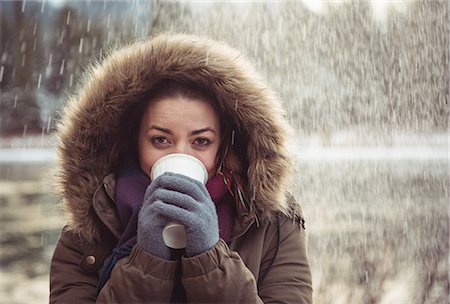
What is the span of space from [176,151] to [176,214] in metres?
0.17

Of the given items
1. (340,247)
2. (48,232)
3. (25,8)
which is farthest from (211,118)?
(25,8)

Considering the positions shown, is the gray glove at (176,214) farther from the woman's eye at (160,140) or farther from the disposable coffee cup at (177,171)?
the woman's eye at (160,140)

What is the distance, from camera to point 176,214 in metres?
1.03

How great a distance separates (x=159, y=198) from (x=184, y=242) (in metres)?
0.09

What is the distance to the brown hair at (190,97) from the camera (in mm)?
1224

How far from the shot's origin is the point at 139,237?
3.49ft

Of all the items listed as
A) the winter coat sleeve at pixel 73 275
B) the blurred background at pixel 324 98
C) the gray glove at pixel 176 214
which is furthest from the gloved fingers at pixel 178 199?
the blurred background at pixel 324 98

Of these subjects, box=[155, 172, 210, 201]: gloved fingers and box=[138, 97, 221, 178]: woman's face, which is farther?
box=[138, 97, 221, 178]: woman's face

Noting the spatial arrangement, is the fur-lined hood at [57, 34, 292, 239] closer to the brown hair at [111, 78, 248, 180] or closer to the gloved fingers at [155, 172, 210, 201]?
the brown hair at [111, 78, 248, 180]

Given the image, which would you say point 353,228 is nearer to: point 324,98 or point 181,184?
point 324,98

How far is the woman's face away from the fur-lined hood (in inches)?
2.1

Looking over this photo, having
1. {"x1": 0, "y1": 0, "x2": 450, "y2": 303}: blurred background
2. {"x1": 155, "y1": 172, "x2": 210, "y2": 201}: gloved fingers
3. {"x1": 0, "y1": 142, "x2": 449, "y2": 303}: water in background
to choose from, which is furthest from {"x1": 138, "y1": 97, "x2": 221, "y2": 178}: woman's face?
{"x1": 0, "y1": 0, "x2": 450, "y2": 303}: blurred background

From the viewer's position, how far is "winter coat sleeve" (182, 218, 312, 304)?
1.05 m

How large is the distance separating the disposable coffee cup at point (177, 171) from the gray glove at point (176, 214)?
1cm
